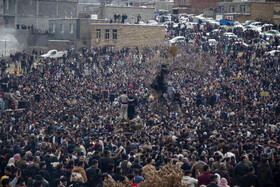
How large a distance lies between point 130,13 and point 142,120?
46.5 meters

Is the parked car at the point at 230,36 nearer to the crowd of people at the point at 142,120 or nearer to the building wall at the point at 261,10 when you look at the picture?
the crowd of people at the point at 142,120

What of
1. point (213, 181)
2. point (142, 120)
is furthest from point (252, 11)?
point (213, 181)

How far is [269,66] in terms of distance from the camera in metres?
37.1

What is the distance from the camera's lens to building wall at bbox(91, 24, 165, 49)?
2200 inches

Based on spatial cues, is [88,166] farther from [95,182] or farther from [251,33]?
[251,33]

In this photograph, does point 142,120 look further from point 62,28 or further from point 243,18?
point 243,18

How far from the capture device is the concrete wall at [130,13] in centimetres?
6669

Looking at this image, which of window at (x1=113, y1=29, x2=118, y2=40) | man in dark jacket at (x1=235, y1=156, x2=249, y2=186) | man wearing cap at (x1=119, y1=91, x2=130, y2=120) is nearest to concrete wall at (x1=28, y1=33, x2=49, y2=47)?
window at (x1=113, y1=29, x2=118, y2=40)

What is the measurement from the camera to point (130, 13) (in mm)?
68625

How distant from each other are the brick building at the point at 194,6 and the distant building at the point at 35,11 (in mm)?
19113

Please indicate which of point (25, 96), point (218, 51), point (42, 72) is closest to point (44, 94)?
point (25, 96)

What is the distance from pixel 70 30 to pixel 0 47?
371 inches

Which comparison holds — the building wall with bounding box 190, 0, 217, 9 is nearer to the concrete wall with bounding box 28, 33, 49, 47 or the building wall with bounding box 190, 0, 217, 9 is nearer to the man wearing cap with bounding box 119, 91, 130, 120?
the concrete wall with bounding box 28, 33, 49, 47

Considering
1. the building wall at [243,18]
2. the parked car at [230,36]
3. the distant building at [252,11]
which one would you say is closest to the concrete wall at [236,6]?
the distant building at [252,11]
